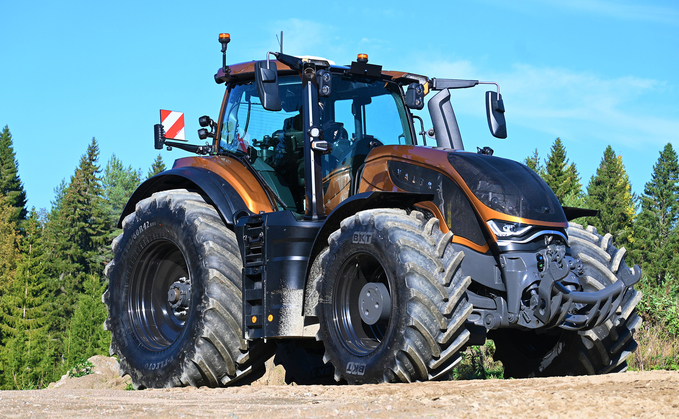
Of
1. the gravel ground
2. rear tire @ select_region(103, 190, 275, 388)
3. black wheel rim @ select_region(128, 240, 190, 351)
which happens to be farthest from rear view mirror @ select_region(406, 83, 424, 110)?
the gravel ground

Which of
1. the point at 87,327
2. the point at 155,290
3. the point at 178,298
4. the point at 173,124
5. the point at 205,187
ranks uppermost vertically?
the point at 173,124

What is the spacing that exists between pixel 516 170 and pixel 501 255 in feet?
2.79

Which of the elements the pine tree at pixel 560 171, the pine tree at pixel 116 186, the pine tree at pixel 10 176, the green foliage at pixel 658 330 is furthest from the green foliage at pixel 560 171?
the green foliage at pixel 658 330

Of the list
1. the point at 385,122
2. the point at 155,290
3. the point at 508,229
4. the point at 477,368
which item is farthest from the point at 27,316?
the point at 508,229

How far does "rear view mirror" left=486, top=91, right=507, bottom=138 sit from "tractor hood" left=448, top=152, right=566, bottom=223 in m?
0.89

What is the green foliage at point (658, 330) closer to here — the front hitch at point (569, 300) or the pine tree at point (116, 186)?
the front hitch at point (569, 300)

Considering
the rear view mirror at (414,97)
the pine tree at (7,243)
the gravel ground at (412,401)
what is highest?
the pine tree at (7,243)

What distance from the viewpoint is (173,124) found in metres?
8.61

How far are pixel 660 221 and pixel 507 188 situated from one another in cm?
7326

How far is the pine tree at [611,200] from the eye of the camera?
224 feet

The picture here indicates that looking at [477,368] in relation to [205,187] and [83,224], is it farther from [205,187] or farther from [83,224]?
[83,224]

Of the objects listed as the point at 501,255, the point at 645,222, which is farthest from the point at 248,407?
the point at 645,222

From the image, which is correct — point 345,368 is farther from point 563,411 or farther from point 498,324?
point 563,411

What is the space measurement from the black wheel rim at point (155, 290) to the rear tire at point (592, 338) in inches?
140
